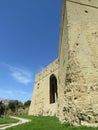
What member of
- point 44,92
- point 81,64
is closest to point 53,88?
point 44,92

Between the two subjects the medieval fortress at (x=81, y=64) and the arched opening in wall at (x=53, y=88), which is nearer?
the medieval fortress at (x=81, y=64)

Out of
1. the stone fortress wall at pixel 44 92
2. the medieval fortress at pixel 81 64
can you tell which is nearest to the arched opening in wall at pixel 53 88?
the stone fortress wall at pixel 44 92

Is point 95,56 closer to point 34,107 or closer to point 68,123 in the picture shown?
point 68,123

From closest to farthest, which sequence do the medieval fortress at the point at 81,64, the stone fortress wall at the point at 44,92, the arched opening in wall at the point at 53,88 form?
1. the medieval fortress at the point at 81,64
2. the stone fortress wall at the point at 44,92
3. the arched opening in wall at the point at 53,88

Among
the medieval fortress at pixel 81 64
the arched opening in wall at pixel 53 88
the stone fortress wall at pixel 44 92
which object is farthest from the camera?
the arched opening in wall at pixel 53 88

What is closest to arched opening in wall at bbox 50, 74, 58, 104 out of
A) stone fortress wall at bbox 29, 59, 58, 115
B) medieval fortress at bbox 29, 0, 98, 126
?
stone fortress wall at bbox 29, 59, 58, 115

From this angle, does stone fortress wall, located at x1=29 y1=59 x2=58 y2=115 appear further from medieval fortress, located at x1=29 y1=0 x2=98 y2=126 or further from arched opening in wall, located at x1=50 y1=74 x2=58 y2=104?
medieval fortress, located at x1=29 y1=0 x2=98 y2=126

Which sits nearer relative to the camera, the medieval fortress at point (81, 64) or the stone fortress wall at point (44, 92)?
the medieval fortress at point (81, 64)

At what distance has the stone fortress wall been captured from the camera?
21062 millimetres

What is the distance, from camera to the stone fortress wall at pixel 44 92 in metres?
21.1

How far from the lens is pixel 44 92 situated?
934 inches

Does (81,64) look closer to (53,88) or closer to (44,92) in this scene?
(53,88)

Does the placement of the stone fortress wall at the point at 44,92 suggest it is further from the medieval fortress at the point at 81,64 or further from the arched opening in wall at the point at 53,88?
the medieval fortress at the point at 81,64

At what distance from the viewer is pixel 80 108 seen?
7887 mm
